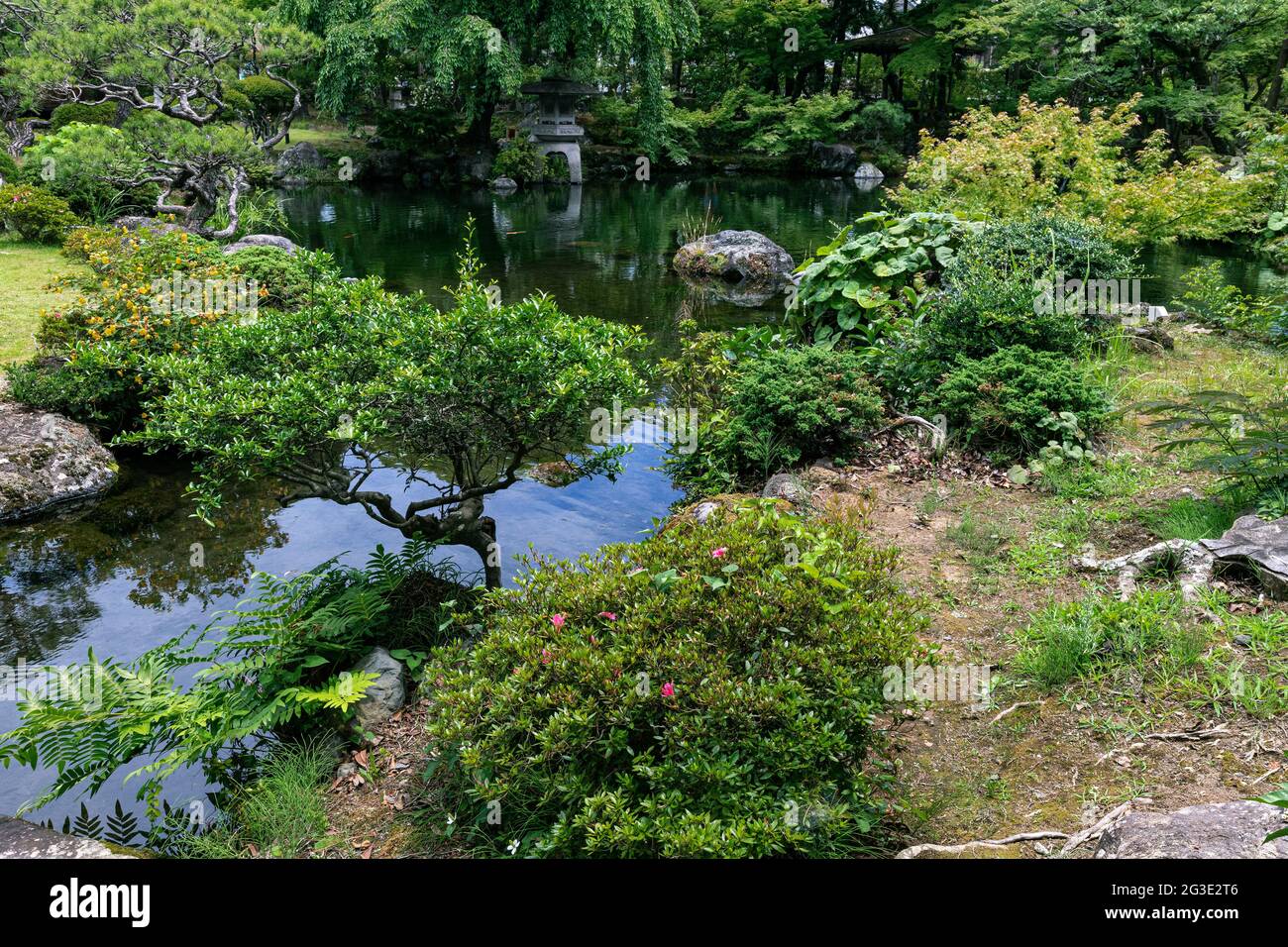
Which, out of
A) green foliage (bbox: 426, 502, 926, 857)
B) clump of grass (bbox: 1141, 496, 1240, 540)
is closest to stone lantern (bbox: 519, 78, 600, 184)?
clump of grass (bbox: 1141, 496, 1240, 540)

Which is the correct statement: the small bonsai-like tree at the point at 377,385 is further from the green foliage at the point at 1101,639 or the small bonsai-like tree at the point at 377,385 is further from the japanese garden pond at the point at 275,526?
the green foliage at the point at 1101,639

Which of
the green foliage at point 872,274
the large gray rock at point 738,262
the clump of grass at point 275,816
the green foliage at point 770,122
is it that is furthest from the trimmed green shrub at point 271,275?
the green foliage at point 770,122

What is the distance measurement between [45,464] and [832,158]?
2736cm

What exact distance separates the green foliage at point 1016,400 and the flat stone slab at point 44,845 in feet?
18.4

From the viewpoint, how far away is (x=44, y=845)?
3.02m

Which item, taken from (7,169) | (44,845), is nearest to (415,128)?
(7,169)

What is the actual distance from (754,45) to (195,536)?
30366mm

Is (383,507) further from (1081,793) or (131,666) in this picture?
(1081,793)

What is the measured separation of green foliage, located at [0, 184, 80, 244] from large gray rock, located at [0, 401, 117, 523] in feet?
21.5

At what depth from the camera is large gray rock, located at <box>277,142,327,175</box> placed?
2562 centimetres

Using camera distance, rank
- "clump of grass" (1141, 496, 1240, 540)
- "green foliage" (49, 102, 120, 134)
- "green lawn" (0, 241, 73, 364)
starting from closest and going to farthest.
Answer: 1. "clump of grass" (1141, 496, 1240, 540)
2. "green lawn" (0, 241, 73, 364)
3. "green foliage" (49, 102, 120, 134)

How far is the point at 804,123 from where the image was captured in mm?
28688

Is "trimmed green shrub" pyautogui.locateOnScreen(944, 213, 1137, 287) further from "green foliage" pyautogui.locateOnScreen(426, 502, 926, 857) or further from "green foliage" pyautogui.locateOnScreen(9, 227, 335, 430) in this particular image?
"green foliage" pyautogui.locateOnScreen(9, 227, 335, 430)

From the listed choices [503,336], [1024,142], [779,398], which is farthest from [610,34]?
[503,336]
